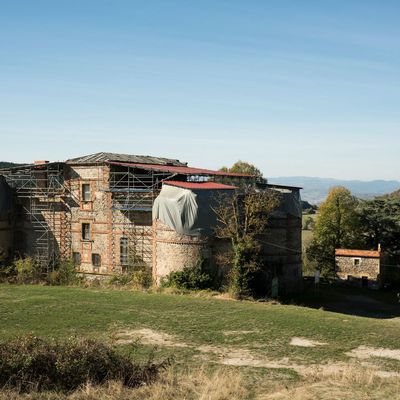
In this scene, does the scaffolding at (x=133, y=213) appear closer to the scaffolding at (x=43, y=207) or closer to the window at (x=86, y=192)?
the window at (x=86, y=192)

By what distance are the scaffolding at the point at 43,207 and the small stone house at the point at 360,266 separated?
972 inches

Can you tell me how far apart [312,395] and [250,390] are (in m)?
1.95

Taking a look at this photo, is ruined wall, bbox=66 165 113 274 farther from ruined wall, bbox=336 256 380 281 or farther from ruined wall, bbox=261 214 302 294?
ruined wall, bbox=336 256 380 281

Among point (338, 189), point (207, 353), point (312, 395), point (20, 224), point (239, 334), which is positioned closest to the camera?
point (312, 395)

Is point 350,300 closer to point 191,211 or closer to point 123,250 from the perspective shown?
point 191,211

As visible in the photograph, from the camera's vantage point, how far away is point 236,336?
20188 mm

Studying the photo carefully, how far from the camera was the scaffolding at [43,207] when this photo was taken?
38656mm

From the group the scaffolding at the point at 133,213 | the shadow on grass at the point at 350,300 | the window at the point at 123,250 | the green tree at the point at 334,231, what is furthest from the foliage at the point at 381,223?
the window at the point at 123,250

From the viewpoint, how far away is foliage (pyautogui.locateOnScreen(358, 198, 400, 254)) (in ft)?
166

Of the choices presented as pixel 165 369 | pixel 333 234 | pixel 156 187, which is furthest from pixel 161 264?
pixel 333 234

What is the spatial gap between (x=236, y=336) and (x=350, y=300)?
2022 cm

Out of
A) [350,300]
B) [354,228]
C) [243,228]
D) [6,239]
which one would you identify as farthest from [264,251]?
[354,228]

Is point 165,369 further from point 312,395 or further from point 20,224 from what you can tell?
point 20,224

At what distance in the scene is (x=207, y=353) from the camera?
17.7 meters
